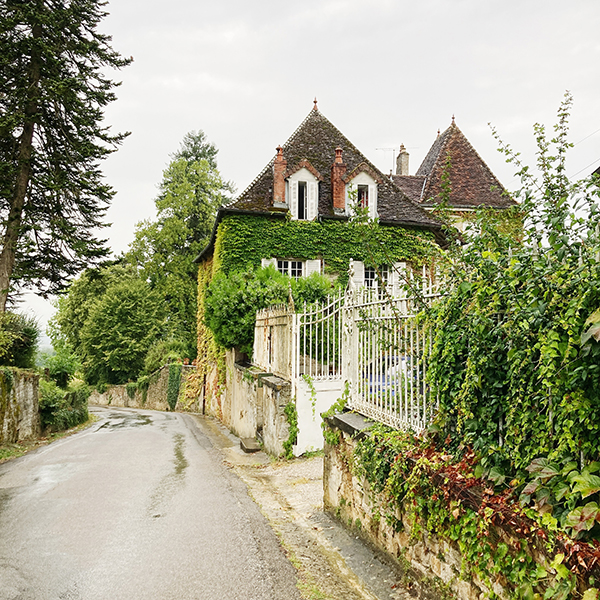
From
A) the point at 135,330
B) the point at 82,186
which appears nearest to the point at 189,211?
the point at 135,330

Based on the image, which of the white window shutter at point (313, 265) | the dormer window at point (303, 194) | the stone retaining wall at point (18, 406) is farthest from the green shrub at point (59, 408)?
the dormer window at point (303, 194)

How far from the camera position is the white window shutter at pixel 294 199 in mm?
18875

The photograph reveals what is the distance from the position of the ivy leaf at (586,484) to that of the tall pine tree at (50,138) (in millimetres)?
17382

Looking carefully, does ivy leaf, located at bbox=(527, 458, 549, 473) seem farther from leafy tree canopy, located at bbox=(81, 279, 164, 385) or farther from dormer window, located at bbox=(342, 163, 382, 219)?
leafy tree canopy, located at bbox=(81, 279, 164, 385)

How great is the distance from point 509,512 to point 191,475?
6791 millimetres

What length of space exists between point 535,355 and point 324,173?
17.8 metres

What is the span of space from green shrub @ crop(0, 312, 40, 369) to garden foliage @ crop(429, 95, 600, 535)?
14357 millimetres

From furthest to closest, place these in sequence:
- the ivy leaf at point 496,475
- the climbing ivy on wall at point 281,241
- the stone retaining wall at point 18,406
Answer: the climbing ivy on wall at point 281,241 < the stone retaining wall at point 18,406 < the ivy leaf at point 496,475

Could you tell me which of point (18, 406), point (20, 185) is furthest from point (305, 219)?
point (18, 406)

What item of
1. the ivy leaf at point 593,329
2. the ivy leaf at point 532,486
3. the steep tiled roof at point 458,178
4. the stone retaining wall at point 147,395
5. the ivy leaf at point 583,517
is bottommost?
the stone retaining wall at point 147,395

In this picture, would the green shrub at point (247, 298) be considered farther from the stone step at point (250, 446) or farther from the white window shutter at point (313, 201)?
the white window shutter at point (313, 201)

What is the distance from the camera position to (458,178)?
22.7 meters

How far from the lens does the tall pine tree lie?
16.4 m

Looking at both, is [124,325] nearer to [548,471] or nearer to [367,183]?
[367,183]
